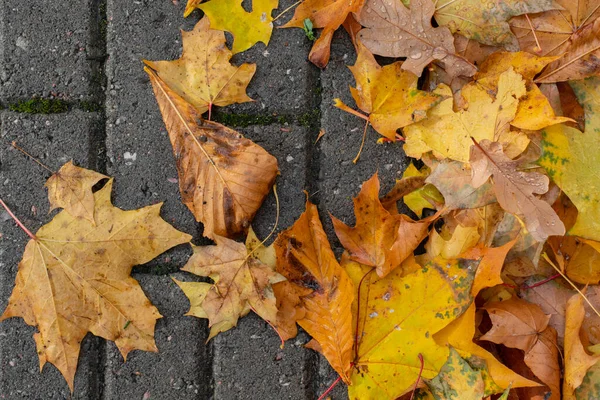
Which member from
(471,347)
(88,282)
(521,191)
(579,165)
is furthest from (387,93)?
(88,282)

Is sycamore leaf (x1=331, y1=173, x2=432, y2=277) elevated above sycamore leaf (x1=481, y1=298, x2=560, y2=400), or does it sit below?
above

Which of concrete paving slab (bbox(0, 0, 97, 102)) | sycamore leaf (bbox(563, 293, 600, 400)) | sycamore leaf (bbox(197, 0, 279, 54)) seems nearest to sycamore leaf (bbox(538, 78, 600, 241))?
sycamore leaf (bbox(563, 293, 600, 400))

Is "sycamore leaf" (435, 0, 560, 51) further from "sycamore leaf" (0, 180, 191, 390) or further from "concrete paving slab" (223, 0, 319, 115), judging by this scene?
"sycamore leaf" (0, 180, 191, 390)

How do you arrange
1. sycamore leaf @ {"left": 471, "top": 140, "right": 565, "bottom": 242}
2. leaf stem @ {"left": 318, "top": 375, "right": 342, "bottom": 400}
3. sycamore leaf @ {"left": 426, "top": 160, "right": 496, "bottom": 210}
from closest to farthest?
sycamore leaf @ {"left": 471, "top": 140, "right": 565, "bottom": 242}, sycamore leaf @ {"left": 426, "top": 160, "right": 496, "bottom": 210}, leaf stem @ {"left": 318, "top": 375, "right": 342, "bottom": 400}

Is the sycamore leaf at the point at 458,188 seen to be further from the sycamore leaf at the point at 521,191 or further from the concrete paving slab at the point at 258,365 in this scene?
the concrete paving slab at the point at 258,365

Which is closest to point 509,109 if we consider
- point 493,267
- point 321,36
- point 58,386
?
point 493,267

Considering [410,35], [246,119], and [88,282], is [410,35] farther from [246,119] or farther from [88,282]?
[88,282]
